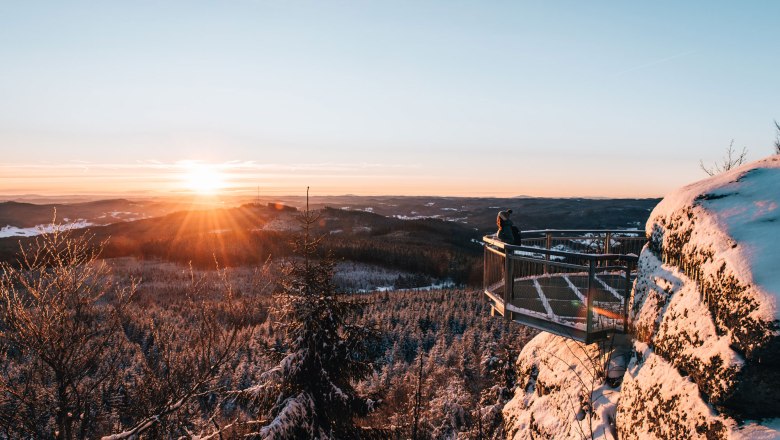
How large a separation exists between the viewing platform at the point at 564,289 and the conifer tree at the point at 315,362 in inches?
151

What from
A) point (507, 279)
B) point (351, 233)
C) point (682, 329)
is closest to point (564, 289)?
point (507, 279)

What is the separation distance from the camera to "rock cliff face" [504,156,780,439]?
378 centimetres

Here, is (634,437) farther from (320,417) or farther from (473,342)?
(473,342)

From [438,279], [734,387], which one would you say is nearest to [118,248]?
[438,279]

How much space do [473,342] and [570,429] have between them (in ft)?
107

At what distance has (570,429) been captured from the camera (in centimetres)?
644

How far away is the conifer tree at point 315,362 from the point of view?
357 inches

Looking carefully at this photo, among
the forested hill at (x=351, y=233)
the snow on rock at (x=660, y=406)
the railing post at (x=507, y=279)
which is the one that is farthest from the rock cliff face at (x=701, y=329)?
the forested hill at (x=351, y=233)

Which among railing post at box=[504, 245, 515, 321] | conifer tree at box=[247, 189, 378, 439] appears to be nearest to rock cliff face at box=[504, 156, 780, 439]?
railing post at box=[504, 245, 515, 321]

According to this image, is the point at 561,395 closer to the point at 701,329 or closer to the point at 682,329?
the point at 682,329

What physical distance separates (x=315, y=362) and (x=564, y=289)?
6.66 metres

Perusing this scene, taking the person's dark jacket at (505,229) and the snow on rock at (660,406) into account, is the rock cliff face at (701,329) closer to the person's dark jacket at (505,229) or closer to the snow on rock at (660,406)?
the snow on rock at (660,406)

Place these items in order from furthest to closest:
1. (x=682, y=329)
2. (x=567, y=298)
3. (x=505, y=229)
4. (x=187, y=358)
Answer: (x=187, y=358) → (x=505, y=229) → (x=567, y=298) → (x=682, y=329)

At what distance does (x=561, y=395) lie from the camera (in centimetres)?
721
